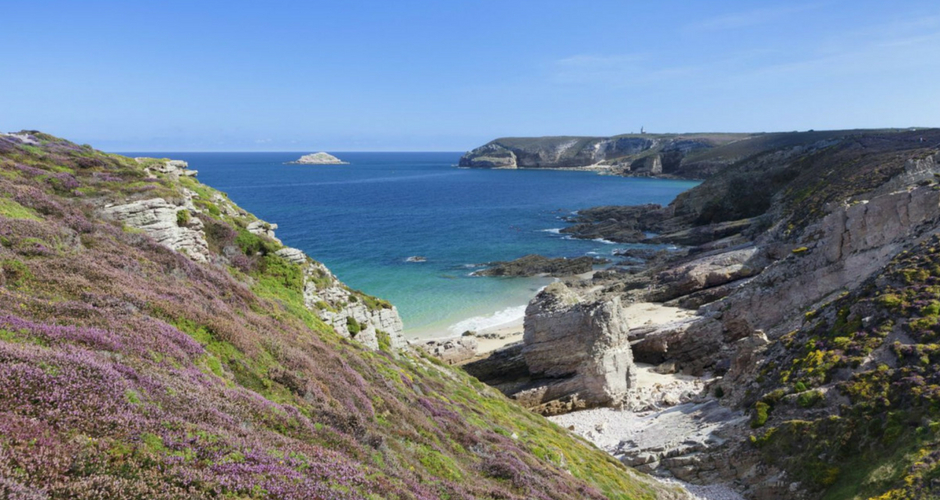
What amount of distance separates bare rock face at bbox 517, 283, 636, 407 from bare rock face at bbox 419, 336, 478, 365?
6.95 metres

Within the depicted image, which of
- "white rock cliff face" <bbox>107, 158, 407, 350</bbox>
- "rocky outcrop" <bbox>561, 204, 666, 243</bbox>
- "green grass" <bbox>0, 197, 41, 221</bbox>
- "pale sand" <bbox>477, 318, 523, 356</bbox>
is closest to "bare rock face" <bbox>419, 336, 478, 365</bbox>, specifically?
"pale sand" <bbox>477, 318, 523, 356</bbox>

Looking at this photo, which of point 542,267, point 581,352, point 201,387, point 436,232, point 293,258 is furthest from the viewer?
point 436,232

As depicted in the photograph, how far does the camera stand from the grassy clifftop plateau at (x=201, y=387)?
6.82 meters

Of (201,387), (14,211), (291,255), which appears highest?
(14,211)

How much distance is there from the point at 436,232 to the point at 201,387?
79589 mm

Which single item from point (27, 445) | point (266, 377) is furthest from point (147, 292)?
point (27, 445)

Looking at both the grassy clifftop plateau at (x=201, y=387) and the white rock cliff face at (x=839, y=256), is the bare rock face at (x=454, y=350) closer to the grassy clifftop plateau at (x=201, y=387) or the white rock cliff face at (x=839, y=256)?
the grassy clifftop plateau at (x=201, y=387)

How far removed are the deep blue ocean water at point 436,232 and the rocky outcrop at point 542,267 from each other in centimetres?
238

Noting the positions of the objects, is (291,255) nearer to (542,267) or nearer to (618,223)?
(542,267)

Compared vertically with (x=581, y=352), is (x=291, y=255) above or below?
above

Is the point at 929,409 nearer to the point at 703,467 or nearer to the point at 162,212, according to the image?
the point at 703,467

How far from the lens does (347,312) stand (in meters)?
22.8

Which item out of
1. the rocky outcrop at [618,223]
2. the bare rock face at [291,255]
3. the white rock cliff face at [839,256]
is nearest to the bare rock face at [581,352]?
the white rock cliff face at [839,256]

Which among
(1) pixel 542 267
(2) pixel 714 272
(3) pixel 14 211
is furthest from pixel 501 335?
(3) pixel 14 211
